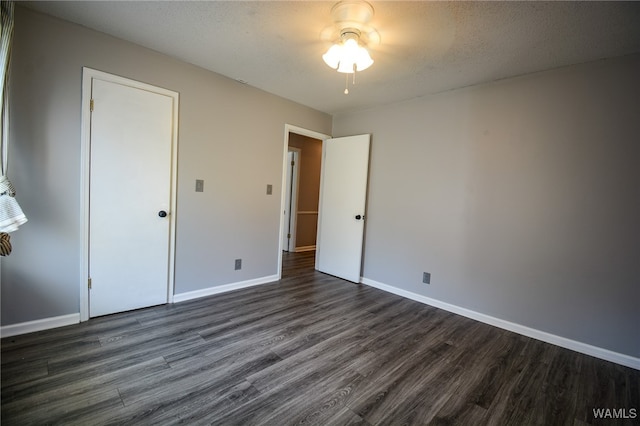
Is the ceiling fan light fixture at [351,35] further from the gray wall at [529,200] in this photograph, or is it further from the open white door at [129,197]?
the open white door at [129,197]

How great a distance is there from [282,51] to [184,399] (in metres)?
2.70

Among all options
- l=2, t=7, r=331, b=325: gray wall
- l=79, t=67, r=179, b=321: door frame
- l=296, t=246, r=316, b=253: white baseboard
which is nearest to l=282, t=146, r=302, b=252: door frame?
l=296, t=246, r=316, b=253: white baseboard

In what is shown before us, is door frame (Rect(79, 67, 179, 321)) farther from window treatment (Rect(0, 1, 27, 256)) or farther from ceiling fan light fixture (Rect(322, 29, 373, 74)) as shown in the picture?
A: ceiling fan light fixture (Rect(322, 29, 373, 74))

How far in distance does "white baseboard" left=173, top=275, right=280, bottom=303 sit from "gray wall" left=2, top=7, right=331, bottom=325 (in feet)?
0.18

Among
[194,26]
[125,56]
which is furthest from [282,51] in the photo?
[125,56]

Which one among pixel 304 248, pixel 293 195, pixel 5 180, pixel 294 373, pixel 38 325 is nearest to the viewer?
pixel 5 180

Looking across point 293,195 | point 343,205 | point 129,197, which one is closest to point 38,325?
point 129,197

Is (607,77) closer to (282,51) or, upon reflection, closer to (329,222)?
(282,51)

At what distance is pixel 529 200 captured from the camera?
269 centimetres

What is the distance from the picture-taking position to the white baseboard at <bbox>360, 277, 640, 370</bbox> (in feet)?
7.54

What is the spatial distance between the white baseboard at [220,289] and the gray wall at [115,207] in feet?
0.18

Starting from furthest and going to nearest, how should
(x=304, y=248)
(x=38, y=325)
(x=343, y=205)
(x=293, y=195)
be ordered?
(x=304, y=248) < (x=293, y=195) < (x=343, y=205) < (x=38, y=325)

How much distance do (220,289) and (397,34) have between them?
3.09 metres

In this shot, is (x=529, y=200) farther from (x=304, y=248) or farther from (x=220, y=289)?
(x=304, y=248)
